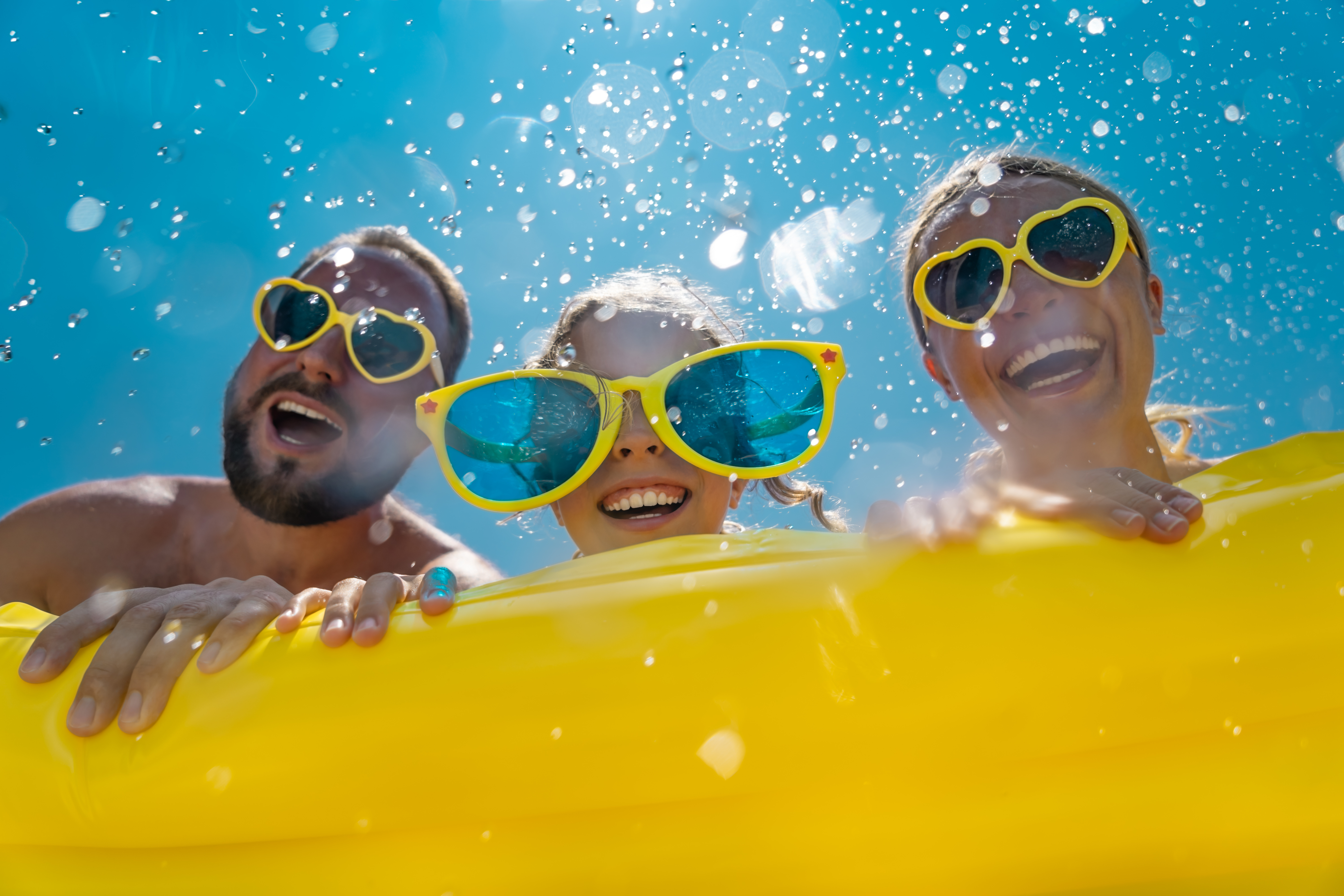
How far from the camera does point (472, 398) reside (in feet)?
7.86

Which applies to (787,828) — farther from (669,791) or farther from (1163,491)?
(1163,491)

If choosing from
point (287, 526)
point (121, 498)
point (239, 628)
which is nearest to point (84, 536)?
point (121, 498)

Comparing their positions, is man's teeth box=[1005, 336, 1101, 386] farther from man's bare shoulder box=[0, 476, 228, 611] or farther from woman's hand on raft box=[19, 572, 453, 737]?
man's bare shoulder box=[0, 476, 228, 611]

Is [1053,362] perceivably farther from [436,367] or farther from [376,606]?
[436,367]

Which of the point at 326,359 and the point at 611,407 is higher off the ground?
the point at 326,359

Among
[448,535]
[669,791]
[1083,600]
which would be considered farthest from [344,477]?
[1083,600]

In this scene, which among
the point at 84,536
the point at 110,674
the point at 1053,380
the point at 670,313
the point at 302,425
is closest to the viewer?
the point at 110,674

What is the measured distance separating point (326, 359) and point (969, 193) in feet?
11.0

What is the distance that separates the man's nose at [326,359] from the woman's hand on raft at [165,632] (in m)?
2.56

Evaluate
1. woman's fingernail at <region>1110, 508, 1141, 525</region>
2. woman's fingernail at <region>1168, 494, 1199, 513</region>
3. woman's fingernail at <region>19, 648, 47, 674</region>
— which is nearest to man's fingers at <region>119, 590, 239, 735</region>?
woman's fingernail at <region>19, 648, 47, 674</region>

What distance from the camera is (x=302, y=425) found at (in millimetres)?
3930

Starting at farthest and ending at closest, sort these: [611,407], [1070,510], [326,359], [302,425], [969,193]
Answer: [302,425] → [326,359] → [969,193] → [611,407] → [1070,510]

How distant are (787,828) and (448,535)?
4123 mm

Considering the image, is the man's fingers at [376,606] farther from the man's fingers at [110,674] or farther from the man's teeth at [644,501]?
the man's teeth at [644,501]
